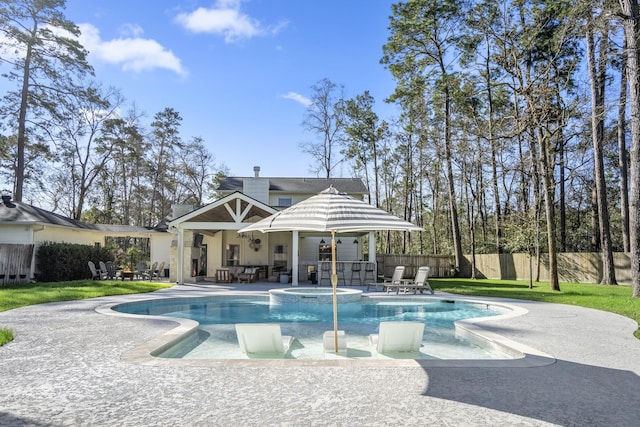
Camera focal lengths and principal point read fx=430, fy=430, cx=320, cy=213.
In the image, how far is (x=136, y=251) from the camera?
31.7m

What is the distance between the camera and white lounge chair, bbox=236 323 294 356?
6266 millimetres

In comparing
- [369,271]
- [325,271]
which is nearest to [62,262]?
[325,271]

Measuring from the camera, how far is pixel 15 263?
655 inches

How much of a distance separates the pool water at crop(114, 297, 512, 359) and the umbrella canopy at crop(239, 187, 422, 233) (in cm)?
212

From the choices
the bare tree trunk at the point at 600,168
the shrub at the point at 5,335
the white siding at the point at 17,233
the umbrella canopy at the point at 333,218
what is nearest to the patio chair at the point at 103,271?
the white siding at the point at 17,233

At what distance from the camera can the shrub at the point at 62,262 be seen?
18.5 m

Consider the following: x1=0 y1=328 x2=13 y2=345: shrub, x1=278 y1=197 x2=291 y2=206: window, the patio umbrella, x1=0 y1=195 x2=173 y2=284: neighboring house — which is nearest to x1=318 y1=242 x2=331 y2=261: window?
x1=278 y1=197 x2=291 y2=206: window

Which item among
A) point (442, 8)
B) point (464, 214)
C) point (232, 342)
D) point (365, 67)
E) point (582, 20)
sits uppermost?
point (442, 8)

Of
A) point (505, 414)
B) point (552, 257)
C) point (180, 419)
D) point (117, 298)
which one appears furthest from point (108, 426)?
point (552, 257)

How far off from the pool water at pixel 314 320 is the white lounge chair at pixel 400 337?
160mm

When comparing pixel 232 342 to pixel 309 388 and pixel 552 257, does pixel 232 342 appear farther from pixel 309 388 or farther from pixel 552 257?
pixel 552 257

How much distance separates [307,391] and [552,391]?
225 cm

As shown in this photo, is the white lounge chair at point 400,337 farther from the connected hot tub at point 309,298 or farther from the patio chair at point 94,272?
the patio chair at point 94,272

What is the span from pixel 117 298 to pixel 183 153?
87.7 feet
